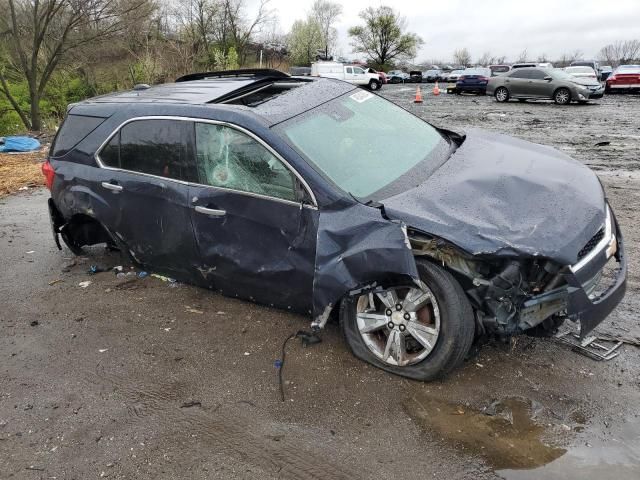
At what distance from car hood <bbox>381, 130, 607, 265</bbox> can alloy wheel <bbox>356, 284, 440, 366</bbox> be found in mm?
427

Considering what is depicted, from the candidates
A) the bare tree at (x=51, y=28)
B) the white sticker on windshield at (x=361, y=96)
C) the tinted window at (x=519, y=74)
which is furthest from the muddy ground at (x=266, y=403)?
the tinted window at (x=519, y=74)

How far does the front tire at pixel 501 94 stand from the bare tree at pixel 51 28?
14847 mm

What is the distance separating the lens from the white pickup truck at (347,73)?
3650 centimetres

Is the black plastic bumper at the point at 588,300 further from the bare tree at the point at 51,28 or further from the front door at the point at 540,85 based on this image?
the bare tree at the point at 51,28

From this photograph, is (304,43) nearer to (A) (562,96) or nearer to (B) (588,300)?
(A) (562,96)

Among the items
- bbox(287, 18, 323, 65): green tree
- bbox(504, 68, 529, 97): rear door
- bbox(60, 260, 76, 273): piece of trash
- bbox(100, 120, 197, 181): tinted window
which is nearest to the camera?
bbox(100, 120, 197, 181): tinted window

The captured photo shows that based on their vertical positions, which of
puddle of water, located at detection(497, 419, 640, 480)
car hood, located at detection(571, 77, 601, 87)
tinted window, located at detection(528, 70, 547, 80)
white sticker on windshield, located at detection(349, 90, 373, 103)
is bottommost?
puddle of water, located at detection(497, 419, 640, 480)

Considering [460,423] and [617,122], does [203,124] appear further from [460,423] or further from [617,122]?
[617,122]

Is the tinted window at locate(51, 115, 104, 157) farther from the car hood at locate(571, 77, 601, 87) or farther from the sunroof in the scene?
the car hood at locate(571, 77, 601, 87)

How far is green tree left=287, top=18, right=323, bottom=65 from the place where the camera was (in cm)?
6869

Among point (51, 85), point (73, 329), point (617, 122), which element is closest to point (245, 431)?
point (73, 329)

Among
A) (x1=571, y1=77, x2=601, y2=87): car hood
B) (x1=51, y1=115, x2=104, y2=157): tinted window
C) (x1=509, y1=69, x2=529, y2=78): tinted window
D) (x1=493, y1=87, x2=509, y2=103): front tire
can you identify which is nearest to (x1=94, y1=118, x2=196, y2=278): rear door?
(x1=51, y1=115, x2=104, y2=157): tinted window

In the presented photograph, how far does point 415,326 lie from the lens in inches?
120

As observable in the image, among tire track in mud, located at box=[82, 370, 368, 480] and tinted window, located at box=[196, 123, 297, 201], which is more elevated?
tinted window, located at box=[196, 123, 297, 201]
